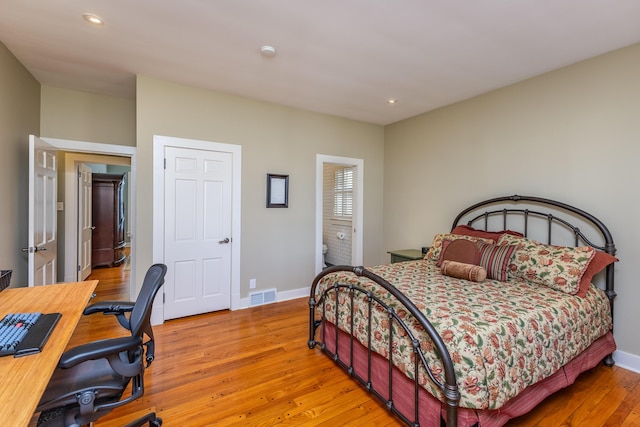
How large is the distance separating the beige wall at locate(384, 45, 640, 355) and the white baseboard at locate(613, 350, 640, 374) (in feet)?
0.13

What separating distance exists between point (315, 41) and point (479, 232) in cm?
259

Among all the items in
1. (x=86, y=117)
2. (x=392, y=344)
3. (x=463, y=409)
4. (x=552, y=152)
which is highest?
(x=86, y=117)

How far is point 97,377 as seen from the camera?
144cm

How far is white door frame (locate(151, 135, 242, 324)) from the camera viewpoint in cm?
324

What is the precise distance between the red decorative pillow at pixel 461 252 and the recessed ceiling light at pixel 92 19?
3.54 m

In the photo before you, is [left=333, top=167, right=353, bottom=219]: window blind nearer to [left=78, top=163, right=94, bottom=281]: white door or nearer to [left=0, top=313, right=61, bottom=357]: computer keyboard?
[left=78, top=163, right=94, bottom=281]: white door

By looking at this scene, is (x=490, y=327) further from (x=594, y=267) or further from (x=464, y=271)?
(x=594, y=267)

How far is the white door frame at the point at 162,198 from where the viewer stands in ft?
10.6

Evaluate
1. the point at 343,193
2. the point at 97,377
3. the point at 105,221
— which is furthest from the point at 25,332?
the point at 105,221

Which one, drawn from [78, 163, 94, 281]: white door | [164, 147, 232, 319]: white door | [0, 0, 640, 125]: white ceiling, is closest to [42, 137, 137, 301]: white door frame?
[164, 147, 232, 319]: white door

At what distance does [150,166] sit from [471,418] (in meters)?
3.47

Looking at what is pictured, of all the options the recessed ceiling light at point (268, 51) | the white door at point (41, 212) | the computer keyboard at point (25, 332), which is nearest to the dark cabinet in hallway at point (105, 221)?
the white door at point (41, 212)

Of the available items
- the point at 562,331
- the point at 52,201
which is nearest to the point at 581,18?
the point at 562,331

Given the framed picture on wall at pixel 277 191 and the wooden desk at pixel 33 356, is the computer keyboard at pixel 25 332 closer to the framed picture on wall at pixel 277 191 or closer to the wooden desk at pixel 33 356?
the wooden desk at pixel 33 356
